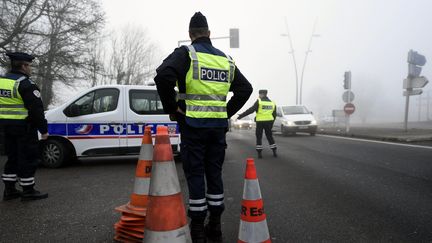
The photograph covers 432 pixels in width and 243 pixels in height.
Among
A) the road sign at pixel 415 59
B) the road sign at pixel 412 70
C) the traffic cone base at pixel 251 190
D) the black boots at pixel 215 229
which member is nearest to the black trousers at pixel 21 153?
the black boots at pixel 215 229

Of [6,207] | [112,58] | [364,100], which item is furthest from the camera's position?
[364,100]

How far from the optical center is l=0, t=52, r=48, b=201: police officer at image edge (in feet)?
16.6

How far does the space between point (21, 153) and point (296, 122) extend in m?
14.9

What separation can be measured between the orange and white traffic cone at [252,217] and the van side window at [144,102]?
5.88 meters

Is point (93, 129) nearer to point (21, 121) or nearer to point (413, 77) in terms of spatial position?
point (21, 121)

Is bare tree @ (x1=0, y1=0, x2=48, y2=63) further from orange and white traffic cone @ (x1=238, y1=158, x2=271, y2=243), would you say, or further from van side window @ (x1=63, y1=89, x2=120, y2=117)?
orange and white traffic cone @ (x1=238, y1=158, x2=271, y2=243)

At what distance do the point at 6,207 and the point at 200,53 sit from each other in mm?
3476

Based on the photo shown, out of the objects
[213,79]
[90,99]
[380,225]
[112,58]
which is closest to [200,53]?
[213,79]

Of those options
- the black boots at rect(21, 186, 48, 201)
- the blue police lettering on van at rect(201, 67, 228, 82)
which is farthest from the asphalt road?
the blue police lettering on van at rect(201, 67, 228, 82)

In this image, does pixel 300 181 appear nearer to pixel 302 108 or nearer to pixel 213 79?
pixel 213 79

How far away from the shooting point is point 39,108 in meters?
5.13

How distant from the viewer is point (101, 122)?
27.1ft

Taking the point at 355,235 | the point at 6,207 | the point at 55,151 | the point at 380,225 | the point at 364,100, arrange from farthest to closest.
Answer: the point at 364,100 < the point at 55,151 < the point at 6,207 < the point at 380,225 < the point at 355,235

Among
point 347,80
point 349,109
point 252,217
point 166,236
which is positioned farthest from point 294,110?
point 166,236
